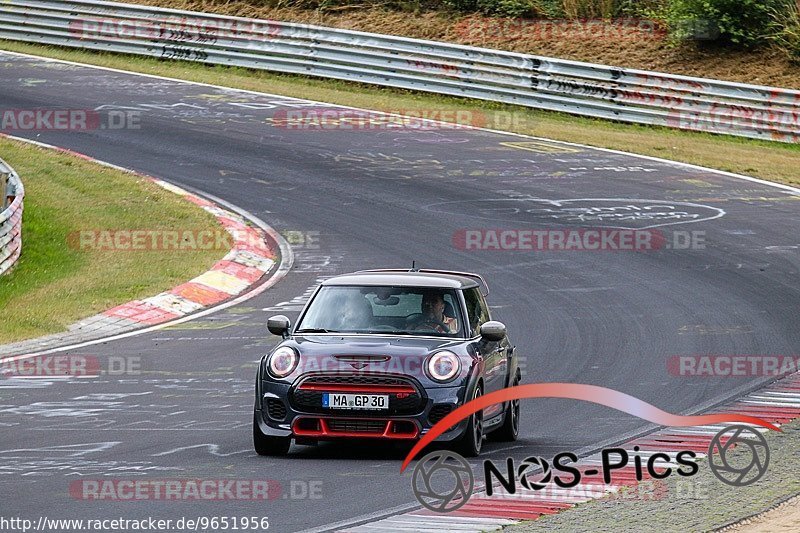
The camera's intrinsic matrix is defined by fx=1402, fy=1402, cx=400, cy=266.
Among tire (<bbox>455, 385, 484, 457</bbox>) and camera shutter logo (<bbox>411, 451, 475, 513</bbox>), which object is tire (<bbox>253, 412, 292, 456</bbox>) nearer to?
camera shutter logo (<bbox>411, 451, 475, 513</bbox>)

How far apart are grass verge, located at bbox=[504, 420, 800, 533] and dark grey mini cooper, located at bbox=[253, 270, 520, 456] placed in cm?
163

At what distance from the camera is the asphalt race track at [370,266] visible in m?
9.99

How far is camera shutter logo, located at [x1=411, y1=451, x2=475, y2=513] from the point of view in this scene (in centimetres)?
880

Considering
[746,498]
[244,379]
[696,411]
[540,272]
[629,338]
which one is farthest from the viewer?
[540,272]

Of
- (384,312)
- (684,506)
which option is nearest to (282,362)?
(384,312)

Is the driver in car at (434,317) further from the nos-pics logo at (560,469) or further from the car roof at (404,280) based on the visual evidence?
the nos-pics logo at (560,469)

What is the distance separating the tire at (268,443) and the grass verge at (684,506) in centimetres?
255

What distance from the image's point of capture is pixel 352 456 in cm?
1050

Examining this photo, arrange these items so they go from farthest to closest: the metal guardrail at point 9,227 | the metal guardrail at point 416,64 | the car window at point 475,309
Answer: the metal guardrail at point 416,64 → the metal guardrail at point 9,227 → the car window at point 475,309

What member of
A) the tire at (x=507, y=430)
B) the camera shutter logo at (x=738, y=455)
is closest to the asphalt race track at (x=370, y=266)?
the tire at (x=507, y=430)

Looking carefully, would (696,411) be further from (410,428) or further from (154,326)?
(154,326)

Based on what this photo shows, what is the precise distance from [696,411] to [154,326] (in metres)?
7.29

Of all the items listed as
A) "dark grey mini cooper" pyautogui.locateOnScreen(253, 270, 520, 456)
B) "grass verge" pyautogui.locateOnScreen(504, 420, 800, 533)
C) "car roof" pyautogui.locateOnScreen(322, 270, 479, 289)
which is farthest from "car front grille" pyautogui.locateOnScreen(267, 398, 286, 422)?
"grass verge" pyautogui.locateOnScreen(504, 420, 800, 533)

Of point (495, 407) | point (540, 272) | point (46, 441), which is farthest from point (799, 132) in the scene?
point (46, 441)
